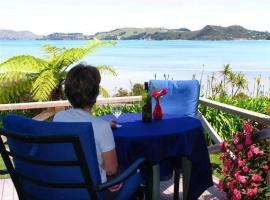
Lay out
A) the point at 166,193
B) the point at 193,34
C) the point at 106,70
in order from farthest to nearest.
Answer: the point at 193,34 < the point at 106,70 < the point at 166,193

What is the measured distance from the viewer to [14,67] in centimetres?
859

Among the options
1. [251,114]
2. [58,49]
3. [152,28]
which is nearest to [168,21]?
[152,28]

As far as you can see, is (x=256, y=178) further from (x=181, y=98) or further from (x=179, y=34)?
(x=179, y=34)

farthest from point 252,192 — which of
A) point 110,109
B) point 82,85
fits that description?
point 110,109

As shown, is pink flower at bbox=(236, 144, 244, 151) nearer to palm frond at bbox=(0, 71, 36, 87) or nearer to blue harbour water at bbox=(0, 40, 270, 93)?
blue harbour water at bbox=(0, 40, 270, 93)

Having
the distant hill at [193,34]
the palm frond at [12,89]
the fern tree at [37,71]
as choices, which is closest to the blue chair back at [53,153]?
the fern tree at [37,71]

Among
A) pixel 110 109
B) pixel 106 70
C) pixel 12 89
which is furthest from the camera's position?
pixel 106 70

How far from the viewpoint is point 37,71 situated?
8766 millimetres

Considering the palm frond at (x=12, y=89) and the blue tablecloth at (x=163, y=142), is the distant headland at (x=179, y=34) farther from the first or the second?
the blue tablecloth at (x=163, y=142)

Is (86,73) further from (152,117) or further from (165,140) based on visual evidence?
(152,117)

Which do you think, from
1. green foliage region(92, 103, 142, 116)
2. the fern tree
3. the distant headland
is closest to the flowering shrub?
green foliage region(92, 103, 142, 116)

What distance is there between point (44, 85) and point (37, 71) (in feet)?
2.39

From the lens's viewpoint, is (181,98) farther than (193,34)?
No

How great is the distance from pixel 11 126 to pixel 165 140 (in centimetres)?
101
